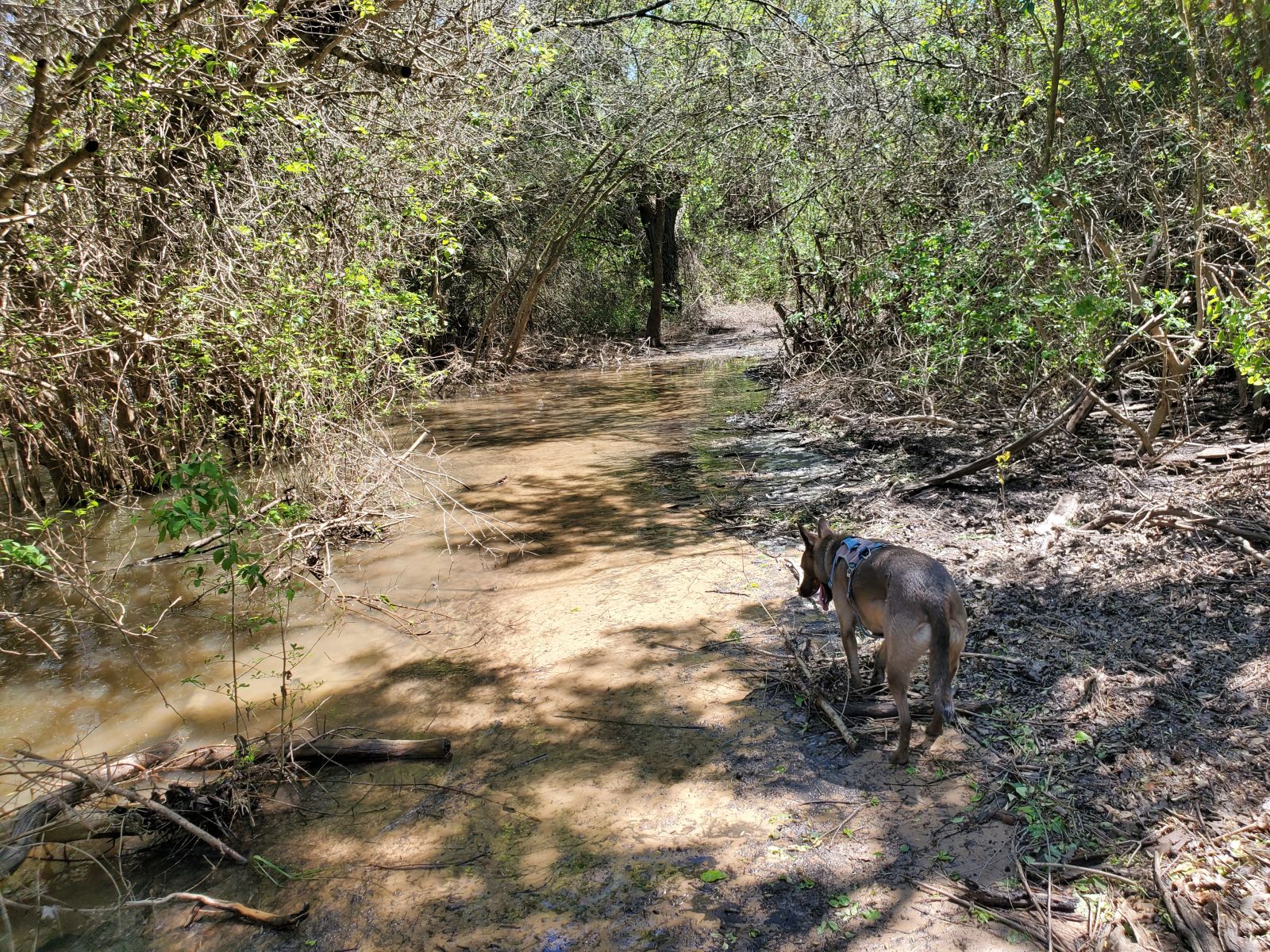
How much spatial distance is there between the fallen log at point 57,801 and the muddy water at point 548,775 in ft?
0.92

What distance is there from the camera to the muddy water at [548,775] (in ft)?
12.0

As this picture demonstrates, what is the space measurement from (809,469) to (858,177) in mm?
4285

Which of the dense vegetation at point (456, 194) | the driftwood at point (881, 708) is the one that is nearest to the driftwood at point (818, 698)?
the driftwood at point (881, 708)

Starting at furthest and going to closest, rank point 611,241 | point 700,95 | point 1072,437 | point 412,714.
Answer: point 611,241 < point 700,95 < point 1072,437 < point 412,714

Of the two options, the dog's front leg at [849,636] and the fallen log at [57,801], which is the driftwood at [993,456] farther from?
the fallen log at [57,801]

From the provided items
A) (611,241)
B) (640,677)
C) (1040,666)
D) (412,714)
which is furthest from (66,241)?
(611,241)

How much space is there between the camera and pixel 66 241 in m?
7.32

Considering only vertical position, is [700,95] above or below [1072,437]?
above

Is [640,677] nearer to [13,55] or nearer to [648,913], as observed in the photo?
[648,913]

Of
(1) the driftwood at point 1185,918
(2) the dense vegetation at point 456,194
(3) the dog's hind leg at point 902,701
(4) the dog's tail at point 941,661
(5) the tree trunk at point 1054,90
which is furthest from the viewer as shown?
(5) the tree trunk at point 1054,90

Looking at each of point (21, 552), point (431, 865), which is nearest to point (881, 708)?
point (431, 865)

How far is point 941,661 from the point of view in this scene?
4242 mm

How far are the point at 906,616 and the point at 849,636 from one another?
0.89 meters

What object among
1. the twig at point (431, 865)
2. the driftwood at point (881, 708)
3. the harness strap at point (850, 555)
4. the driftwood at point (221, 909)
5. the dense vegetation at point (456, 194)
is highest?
the dense vegetation at point (456, 194)
